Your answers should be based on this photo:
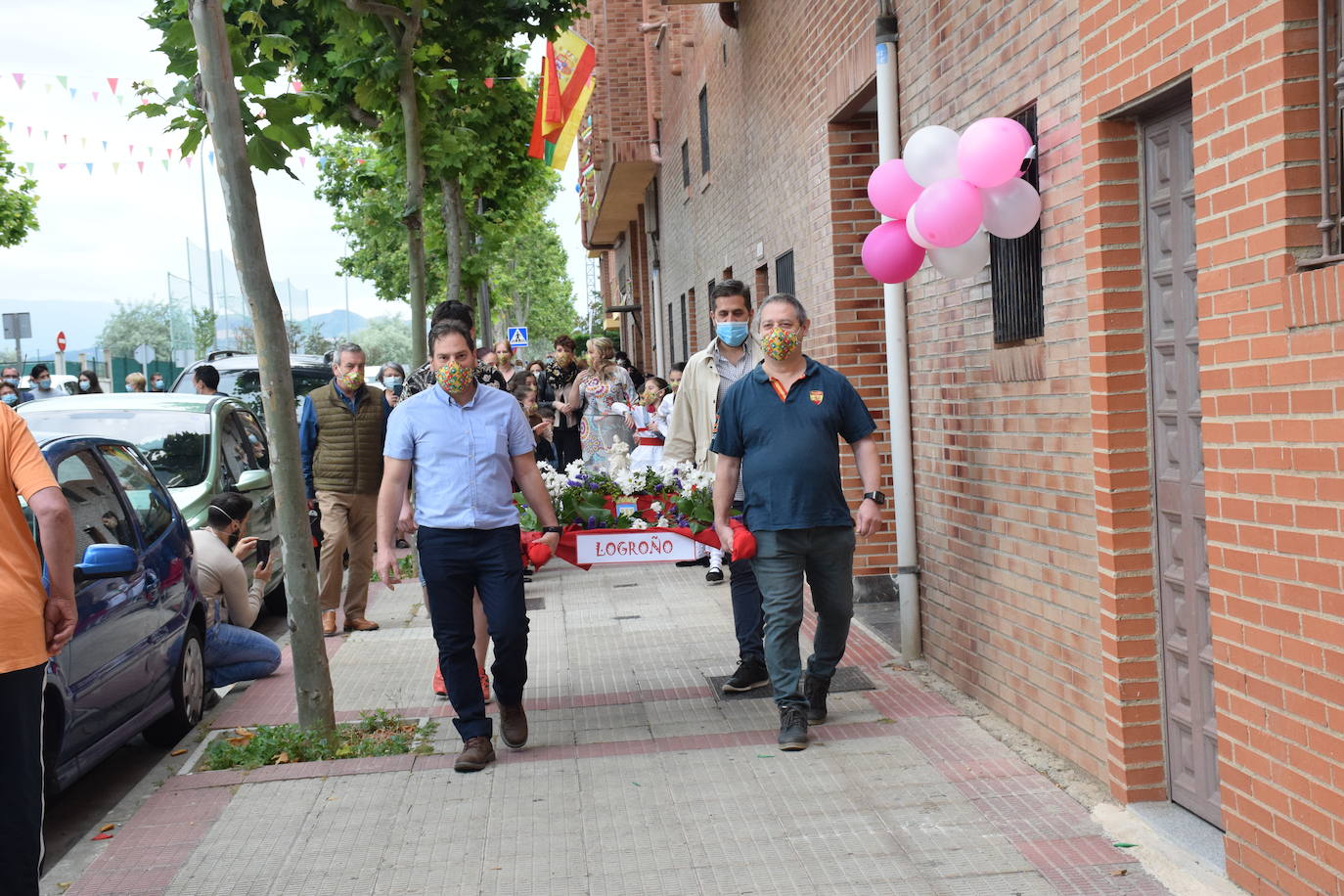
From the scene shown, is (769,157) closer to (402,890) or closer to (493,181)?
(402,890)

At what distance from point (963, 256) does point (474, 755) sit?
309 cm

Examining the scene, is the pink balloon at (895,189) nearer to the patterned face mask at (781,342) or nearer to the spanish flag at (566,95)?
the patterned face mask at (781,342)

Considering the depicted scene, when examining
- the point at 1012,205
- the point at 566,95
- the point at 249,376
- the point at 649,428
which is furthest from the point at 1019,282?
the point at 566,95

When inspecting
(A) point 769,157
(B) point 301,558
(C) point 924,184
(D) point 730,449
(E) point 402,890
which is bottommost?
(E) point 402,890

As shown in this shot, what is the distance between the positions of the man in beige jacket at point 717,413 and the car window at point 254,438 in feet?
15.9

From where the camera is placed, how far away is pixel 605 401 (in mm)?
12344

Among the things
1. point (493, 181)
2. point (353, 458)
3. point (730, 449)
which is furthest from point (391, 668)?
point (493, 181)

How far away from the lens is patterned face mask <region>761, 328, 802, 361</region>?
6199mm

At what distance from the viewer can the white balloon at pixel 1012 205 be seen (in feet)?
18.6

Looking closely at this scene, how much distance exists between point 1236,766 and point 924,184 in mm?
2890

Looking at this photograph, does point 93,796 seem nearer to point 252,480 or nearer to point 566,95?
point 252,480

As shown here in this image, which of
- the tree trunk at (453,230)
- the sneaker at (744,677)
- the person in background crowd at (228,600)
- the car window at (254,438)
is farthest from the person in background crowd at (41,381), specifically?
the sneaker at (744,677)

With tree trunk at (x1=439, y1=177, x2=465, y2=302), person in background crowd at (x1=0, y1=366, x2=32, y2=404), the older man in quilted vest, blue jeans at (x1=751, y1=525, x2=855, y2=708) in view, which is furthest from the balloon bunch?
person in background crowd at (x1=0, y1=366, x2=32, y2=404)

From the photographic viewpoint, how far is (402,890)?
4711 mm
